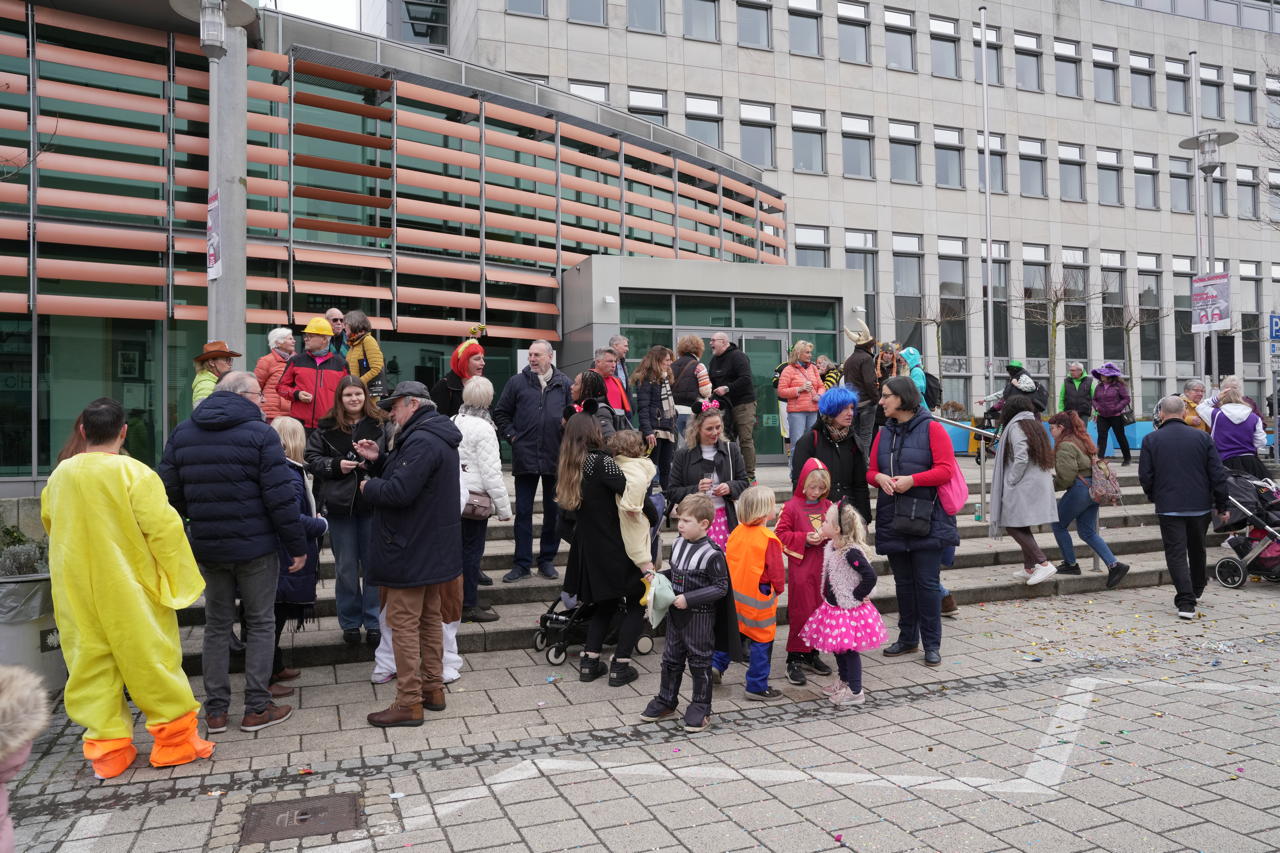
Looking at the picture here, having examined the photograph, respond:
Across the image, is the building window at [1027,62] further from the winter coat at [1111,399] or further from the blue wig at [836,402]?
the blue wig at [836,402]

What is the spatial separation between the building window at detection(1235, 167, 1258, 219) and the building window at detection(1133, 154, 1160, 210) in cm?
443

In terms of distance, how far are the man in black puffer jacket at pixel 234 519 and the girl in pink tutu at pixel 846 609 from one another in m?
3.31

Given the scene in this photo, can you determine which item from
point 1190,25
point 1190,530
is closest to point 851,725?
point 1190,530

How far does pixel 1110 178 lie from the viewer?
115 feet

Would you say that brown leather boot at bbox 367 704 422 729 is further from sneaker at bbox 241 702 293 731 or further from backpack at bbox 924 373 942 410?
backpack at bbox 924 373 942 410

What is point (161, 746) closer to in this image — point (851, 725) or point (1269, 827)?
point (851, 725)

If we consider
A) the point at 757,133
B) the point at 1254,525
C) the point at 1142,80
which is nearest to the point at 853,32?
the point at 757,133

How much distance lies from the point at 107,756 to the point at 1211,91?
44.8 metres

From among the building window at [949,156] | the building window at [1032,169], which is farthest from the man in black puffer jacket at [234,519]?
the building window at [1032,169]

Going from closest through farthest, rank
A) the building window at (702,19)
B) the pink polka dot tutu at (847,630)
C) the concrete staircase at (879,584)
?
the pink polka dot tutu at (847,630) → the concrete staircase at (879,584) → the building window at (702,19)

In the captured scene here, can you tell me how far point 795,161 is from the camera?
29594mm

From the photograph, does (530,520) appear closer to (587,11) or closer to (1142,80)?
(587,11)

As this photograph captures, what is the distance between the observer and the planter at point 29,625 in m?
5.41

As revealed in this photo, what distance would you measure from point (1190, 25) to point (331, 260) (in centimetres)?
3838
